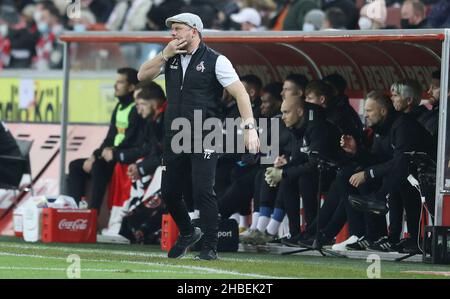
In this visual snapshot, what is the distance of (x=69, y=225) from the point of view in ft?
53.1

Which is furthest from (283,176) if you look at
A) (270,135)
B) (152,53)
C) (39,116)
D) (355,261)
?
(39,116)

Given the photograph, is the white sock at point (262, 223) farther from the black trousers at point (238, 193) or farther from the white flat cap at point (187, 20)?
the white flat cap at point (187, 20)

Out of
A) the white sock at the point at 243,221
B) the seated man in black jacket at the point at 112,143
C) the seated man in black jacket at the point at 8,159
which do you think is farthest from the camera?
the seated man in black jacket at the point at 8,159

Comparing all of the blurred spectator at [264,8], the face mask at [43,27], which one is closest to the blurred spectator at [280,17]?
the blurred spectator at [264,8]

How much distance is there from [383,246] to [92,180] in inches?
163

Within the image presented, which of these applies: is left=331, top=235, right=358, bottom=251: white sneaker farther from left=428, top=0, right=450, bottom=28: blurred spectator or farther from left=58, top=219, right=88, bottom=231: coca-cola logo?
left=428, top=0, right=450, bottom=28: blurred spectator

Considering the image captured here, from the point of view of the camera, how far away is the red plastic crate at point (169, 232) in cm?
1477

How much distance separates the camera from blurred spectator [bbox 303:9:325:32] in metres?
19.5

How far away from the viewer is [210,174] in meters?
12.7

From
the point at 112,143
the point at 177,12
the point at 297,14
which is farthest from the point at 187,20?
the point at 177,12

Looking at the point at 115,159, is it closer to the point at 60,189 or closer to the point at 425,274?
the point at 60,189

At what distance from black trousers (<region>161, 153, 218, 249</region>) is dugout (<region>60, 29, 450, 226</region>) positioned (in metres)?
2.47

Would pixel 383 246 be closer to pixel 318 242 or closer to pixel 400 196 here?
pixel 400 196

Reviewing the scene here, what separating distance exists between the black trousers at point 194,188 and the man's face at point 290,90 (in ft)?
9.86
